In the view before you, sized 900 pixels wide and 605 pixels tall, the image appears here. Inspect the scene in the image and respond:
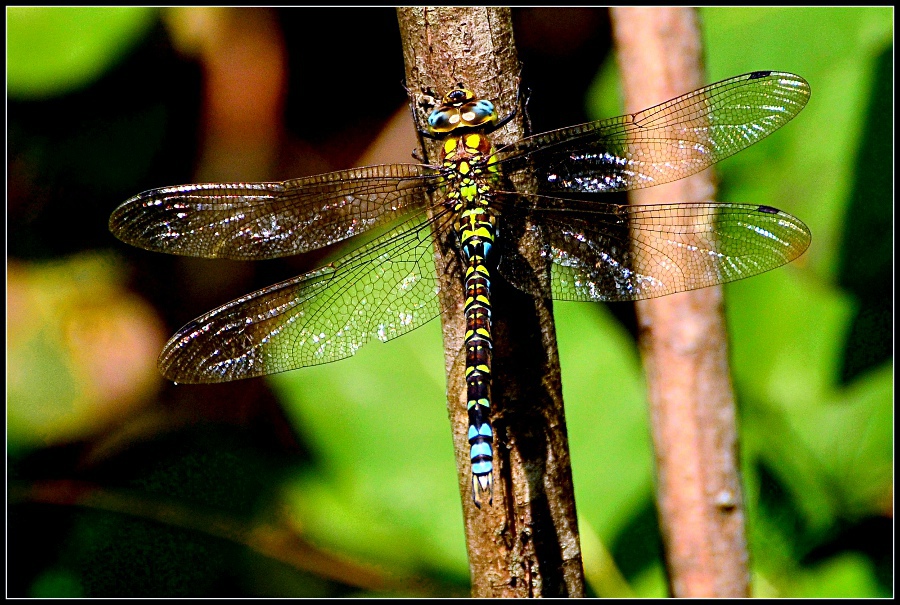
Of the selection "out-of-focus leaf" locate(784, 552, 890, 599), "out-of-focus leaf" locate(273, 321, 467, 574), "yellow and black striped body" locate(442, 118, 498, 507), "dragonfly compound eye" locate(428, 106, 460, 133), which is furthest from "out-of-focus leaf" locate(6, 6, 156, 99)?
"out-of-focus leaf" locate(784, 552, 890, 599)

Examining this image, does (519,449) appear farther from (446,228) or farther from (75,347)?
(75,347)

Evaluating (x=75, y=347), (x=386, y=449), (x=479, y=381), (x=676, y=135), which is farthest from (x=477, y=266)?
(x=75, y=347)

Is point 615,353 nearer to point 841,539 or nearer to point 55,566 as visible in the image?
point 841,539

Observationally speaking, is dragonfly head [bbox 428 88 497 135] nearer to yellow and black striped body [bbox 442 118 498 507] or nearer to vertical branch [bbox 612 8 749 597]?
yellow and black striped body [bbox 442 118 498 507]

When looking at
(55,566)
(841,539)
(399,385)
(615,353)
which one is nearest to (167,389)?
(55,566)

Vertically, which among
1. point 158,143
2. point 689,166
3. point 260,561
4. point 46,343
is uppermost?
point 158,143
